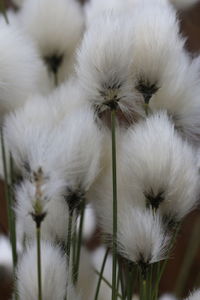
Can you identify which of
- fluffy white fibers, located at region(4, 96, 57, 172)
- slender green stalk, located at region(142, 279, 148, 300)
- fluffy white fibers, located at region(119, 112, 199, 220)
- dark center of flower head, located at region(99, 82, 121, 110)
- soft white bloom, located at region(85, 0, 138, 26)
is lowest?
slender green stalk, located at region(142, 279, 148, 300)

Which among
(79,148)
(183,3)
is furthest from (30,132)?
(183,3)

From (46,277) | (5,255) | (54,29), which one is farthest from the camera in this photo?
(5,255)

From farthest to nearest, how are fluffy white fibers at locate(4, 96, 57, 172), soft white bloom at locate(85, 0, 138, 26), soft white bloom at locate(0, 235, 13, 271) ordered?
soft white bloom at locate(0, 235, 13, 271) → soft white bloom at locate(85, 0, 138, 26) → fluffy white fibers at locate(4, 96, 57, 172)

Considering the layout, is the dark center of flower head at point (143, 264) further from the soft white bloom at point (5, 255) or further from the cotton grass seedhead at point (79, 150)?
the soft white bloom at point (5, 255)

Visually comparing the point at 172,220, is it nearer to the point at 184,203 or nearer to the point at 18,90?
the point at 184,203

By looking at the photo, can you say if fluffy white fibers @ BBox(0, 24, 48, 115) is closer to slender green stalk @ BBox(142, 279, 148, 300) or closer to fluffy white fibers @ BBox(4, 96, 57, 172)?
fluffy white fibers @ BBox(4, 96, 57, 172)

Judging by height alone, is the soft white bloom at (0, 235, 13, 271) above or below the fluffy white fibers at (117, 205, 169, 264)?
below

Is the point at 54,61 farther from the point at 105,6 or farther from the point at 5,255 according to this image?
the point at 5,255

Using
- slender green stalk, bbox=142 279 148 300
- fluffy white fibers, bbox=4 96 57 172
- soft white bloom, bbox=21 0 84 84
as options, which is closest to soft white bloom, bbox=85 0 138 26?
soft white bloom, bbox=21 0 84 84
